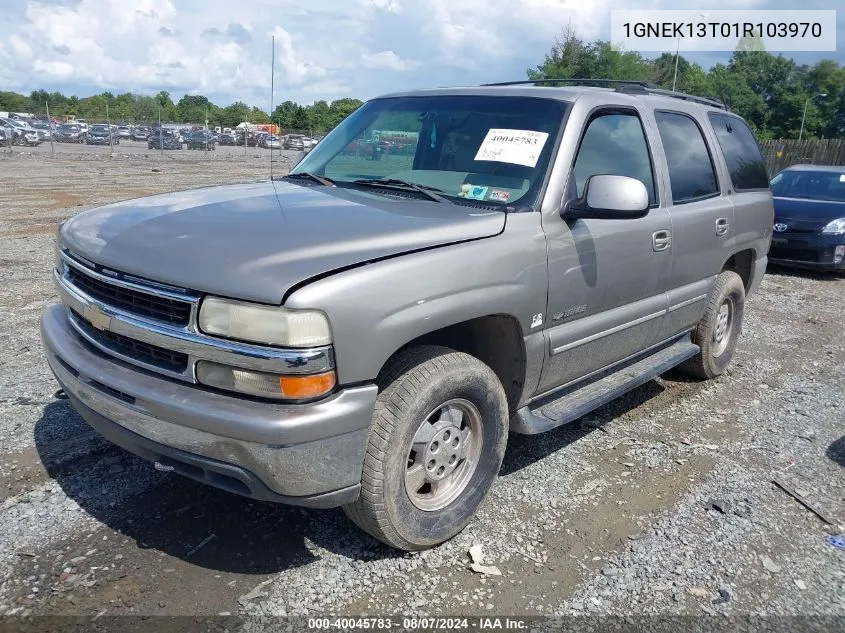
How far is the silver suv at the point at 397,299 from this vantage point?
97.1 inches

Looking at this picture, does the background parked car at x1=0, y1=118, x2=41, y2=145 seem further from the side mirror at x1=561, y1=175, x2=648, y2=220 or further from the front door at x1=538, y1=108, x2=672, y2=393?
the side mirror at x1=561, y1=175, x2=648, y2=220

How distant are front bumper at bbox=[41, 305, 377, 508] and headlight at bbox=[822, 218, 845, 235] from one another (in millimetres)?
9112

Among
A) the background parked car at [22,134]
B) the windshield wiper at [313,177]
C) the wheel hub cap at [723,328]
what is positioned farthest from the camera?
the background parked car at [22,134]

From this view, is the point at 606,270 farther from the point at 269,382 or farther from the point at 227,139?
the point at 227,139

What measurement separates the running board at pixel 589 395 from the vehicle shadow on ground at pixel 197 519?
2.98ft

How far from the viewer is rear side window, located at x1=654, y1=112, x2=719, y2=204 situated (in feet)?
14.4

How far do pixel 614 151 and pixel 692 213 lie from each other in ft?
2.91

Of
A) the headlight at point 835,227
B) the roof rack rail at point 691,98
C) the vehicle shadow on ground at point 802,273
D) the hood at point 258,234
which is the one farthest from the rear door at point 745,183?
the vehicle shadow on ground at point 802,273

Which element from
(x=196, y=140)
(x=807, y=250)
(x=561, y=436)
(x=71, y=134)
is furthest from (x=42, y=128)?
(x=561, y=436)

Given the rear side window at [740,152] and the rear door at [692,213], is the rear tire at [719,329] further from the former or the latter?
the rear side window at [740,152]

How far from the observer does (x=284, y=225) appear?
9.42 ft

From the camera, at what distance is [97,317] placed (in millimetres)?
2863

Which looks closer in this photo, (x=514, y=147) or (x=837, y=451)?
(x=514, y=147)

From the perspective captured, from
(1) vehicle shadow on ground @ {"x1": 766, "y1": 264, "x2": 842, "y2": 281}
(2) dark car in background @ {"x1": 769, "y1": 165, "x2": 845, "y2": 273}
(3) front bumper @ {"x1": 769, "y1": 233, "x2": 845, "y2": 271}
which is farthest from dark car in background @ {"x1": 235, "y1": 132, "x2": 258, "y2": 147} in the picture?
(3) front bumper @ {"x1": 769, "y1": 233, "x2": 845, "y2": 271}
